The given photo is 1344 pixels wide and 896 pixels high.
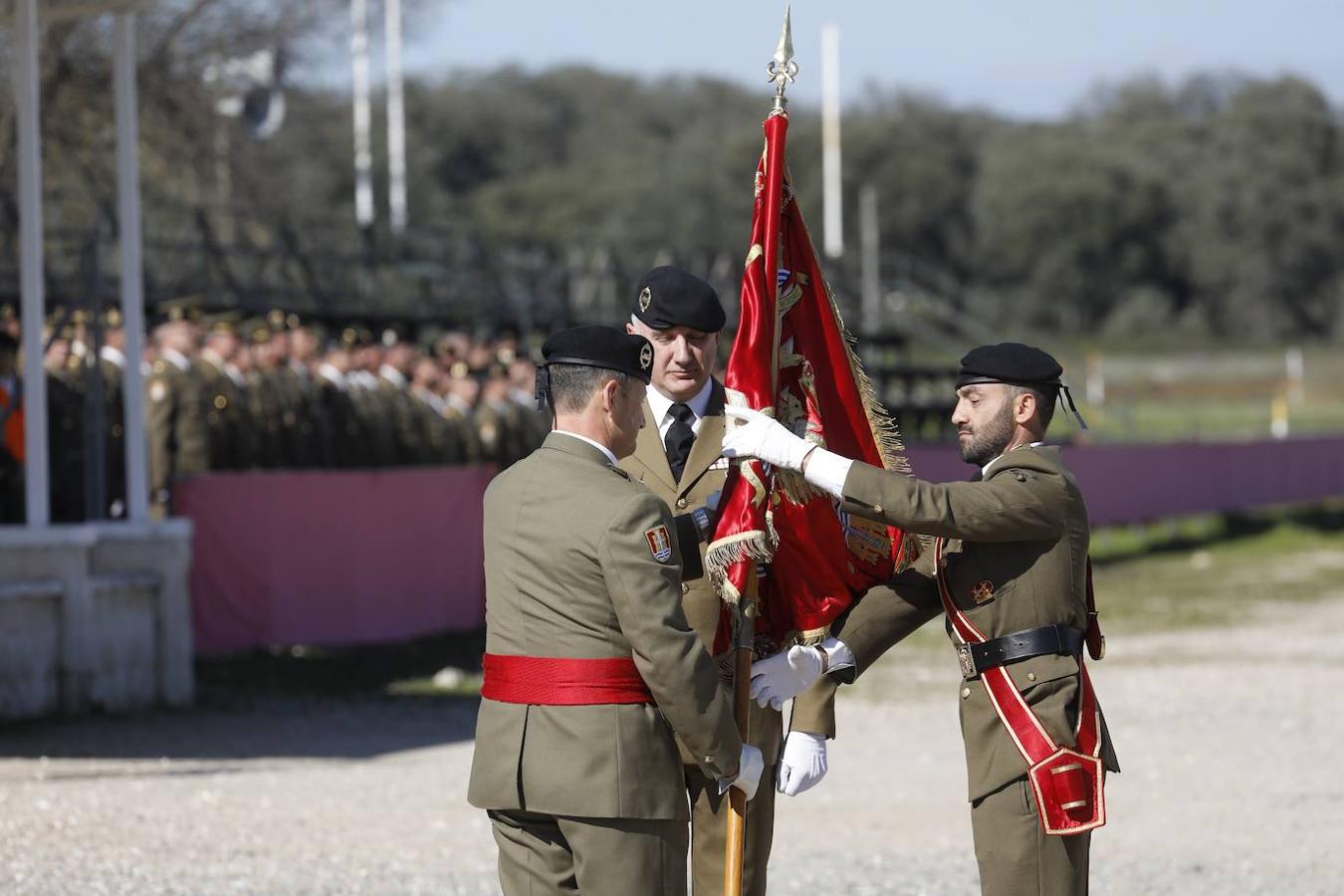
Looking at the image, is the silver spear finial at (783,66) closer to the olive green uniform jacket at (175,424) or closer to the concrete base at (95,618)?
the concrete base at (95,618)

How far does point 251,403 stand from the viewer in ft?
45.9

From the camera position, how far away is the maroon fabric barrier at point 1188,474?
23.3 metres

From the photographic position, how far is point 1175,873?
755 centimetres

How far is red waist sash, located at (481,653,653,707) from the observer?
4238 mm

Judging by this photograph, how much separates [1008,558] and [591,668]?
4.16ft

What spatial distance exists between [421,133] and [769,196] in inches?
2914

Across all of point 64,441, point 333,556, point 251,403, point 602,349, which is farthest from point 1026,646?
point 251,403

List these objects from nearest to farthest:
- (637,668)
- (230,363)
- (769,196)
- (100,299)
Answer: (637,668)
(769,196)
(100,299)
(230,363)

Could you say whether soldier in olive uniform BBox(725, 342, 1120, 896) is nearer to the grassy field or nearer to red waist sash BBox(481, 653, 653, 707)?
red waist sash BBox(481, 653, 653, 707)

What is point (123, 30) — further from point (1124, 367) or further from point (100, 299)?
point (1124, 367)

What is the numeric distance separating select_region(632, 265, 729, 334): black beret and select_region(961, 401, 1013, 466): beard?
0.75 meters

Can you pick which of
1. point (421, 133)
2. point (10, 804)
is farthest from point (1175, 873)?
point (421, 133)

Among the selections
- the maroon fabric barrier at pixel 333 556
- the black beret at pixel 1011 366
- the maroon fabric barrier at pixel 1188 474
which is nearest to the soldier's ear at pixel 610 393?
the black beret at pixel 1011 366

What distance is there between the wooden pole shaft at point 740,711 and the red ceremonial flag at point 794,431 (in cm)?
5
